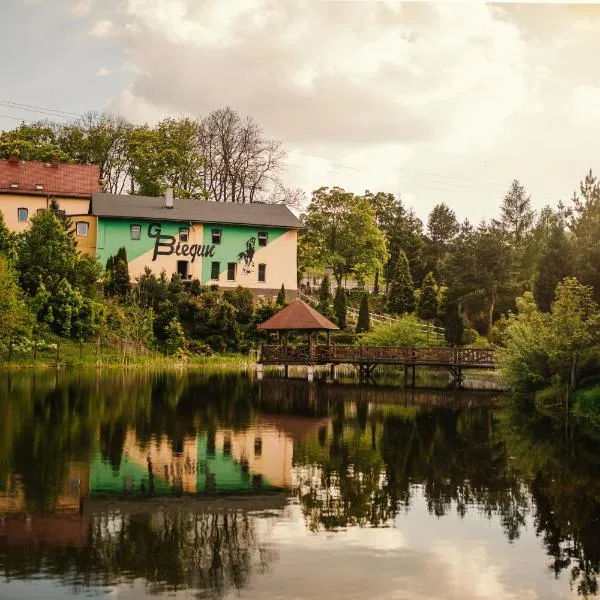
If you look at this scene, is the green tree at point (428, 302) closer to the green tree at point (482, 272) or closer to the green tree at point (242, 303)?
the green tree at point (482, 272)

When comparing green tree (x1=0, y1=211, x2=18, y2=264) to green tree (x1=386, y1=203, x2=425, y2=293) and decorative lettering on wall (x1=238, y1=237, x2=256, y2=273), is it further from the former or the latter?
green tree (x1=386, y1=203, x2=425, y2=293)

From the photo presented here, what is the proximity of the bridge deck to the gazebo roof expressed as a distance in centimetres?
148

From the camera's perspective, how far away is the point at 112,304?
46.8 meters

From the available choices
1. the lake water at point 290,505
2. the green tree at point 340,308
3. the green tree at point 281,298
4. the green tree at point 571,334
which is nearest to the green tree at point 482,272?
the green tree at point 340,308

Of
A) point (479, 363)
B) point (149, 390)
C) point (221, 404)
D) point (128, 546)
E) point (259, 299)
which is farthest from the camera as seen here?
point (259, 299)

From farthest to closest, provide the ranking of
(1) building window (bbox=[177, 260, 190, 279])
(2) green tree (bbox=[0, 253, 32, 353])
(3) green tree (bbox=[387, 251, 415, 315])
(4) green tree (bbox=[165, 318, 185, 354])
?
(3) green tree (bbox=[387, 251, 415, 315])
(1) building window (bbox=[177, 260, 190, 279])
(4) green tree (bbox=[165, 318, 185, 354])
(2) green tree (bbox=[0, 253, 32, 353])

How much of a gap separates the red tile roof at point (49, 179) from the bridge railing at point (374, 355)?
17.9 meters

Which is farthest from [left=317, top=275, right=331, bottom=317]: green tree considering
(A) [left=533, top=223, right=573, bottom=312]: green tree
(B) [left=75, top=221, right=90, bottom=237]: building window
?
(A) [left=533, top=223, right=573, bottom=312]: green tree

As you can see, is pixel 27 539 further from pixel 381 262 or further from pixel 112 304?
pixel 381 262

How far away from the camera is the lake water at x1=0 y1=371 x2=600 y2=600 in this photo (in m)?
10.3

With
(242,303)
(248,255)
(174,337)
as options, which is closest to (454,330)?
(242,303)

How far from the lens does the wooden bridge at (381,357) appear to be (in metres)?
39.9

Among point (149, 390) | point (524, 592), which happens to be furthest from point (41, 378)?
point (524, 592)

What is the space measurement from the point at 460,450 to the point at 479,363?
65.0ft
